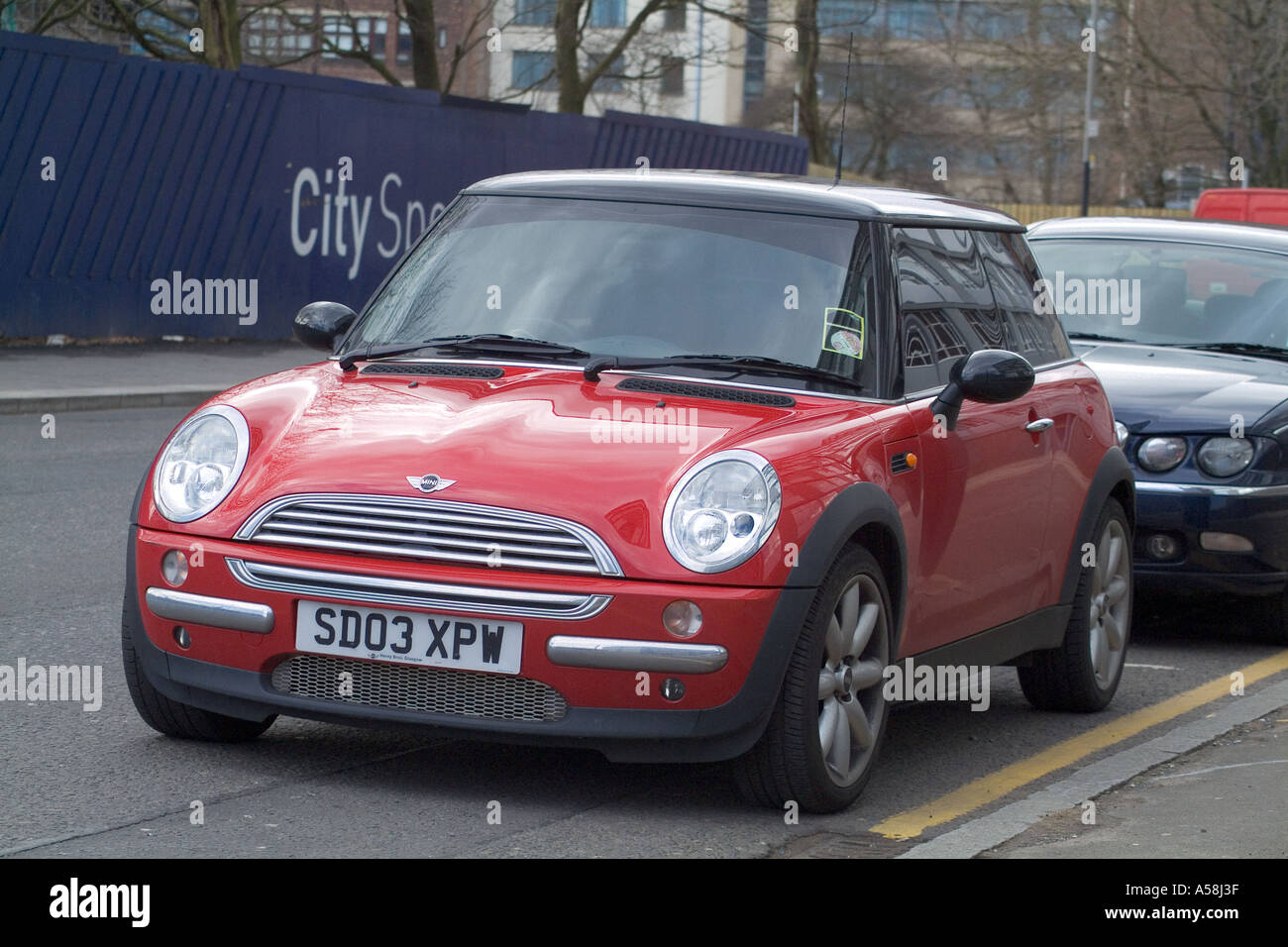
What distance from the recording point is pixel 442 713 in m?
4.73

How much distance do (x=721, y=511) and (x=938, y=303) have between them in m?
1.63

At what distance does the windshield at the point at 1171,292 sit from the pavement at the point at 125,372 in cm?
931

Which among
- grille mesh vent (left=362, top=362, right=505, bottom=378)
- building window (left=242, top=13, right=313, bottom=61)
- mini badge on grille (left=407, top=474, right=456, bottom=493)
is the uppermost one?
building window (left=242, top=13, right=313, bottom=61)

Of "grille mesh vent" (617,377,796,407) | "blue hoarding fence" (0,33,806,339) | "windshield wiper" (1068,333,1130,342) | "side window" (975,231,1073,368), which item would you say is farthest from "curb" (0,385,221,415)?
"grille mesh vent" (617,377,796,407)

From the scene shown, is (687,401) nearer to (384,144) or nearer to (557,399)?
(557,399)

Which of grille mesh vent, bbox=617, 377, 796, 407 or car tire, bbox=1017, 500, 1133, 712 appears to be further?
car tire, bbox=1017, 500, 1133, 712

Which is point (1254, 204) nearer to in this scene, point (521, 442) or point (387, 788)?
point (521, 442)

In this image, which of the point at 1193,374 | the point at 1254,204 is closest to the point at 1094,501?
the point at 1193,374

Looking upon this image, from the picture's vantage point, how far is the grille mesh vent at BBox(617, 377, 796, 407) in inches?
205

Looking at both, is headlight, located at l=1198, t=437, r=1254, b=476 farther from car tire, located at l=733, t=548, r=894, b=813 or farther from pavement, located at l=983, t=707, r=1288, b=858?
car tire, located at l=733, t=548, r=894, b=813

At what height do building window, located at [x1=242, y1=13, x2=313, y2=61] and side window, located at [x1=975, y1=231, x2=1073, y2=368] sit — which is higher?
building window, located at [x1=242, y1=13, x2=313, y2=61]

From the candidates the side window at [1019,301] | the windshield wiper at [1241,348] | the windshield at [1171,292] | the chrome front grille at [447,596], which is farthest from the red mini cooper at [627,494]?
the windshield at [1171,292]

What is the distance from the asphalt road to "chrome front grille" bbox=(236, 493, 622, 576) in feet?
1.58

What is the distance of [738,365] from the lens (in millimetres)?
5426
